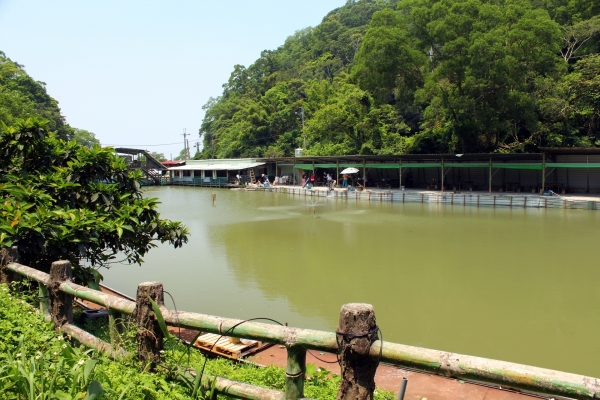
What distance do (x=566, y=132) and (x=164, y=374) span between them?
2813cm

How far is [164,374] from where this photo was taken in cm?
279

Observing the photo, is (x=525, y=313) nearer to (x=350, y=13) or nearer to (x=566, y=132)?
(x=566, y=132)

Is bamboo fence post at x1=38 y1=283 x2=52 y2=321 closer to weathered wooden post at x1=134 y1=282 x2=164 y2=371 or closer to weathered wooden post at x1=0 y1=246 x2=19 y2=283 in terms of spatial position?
weathered wooden post at x1=0 y1=246 x2=19 y2=283

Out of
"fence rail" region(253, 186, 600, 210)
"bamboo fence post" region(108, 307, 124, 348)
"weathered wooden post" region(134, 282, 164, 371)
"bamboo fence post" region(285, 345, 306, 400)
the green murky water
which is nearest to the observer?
"bamboo fence post" region(285, 345, 306, 400)

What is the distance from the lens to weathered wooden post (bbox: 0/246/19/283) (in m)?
4.37

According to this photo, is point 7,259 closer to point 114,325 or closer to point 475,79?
point 114,325

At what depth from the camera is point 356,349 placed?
6.97ft

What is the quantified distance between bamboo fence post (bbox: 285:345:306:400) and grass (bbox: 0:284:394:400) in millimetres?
560

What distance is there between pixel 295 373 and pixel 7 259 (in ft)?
11.3

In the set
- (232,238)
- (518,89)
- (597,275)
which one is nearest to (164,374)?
(597,275)

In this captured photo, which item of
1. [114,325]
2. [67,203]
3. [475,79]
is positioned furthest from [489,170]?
[114,325]

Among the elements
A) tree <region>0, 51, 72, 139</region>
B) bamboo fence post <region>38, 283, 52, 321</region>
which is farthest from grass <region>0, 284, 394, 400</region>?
tree <region>0, 51, 72, 139</region>

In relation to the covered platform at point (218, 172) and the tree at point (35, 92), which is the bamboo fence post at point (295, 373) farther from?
the tree at point (35, 92)

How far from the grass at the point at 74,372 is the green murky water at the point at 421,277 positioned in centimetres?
408
